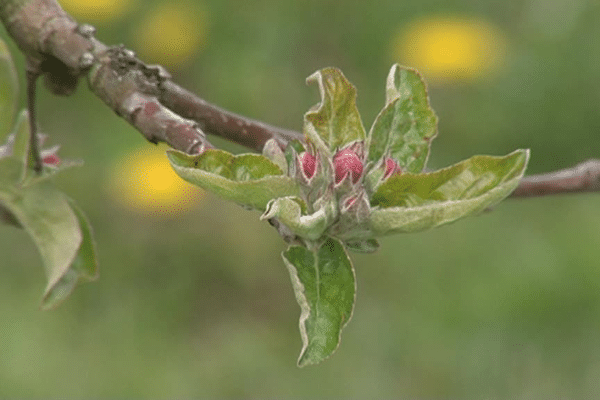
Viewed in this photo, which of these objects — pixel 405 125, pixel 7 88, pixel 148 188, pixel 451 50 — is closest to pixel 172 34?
pixel 148 188

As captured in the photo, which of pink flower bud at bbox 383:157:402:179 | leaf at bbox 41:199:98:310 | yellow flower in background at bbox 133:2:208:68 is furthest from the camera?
yellow flower in background at bbox 133:2:208:68

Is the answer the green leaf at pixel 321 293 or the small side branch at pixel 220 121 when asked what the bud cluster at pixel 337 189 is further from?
the small side branch at pixel 220 121

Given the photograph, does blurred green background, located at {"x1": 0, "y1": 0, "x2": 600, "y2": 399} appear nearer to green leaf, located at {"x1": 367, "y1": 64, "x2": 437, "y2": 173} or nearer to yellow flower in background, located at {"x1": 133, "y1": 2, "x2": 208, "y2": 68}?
yellow flower in background, located at {"x1": 133, "y1": 2, "x2": 208, "y2": 68}

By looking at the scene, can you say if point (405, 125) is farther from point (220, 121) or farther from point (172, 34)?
point (172, 34)

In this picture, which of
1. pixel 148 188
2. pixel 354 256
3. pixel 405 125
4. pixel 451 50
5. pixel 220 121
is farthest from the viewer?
pixel 451 50

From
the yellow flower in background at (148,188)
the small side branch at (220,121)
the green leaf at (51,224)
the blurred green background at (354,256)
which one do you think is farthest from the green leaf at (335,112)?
the yellow flower in background at (148,188)

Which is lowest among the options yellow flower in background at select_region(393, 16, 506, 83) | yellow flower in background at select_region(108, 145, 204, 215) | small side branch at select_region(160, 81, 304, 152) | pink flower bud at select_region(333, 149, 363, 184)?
yellow flower in background at select_region(108, 145, 204, 215)

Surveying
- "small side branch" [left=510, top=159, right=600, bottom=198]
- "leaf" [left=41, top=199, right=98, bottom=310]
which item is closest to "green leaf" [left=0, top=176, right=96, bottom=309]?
"leaf" [left=41, top=199, right=98, bottom=310]
